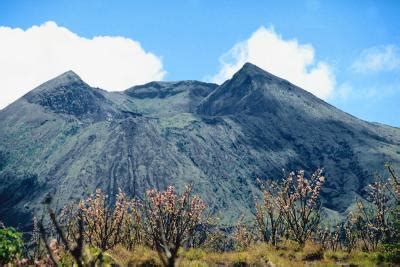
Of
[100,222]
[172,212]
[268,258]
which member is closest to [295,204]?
[268,258]

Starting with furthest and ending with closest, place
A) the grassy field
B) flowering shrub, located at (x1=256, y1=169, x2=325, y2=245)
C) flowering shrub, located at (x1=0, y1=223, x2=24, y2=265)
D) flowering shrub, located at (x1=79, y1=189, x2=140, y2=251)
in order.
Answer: flowering shrub, located at (x1=256, y1=169, x2=325, y2=245) → flowering shrub, located at (x1=79, y1=189, x2=140, y2=251) → the grassy field → flowering shrub, located at (x1=0, y1=223, x2=24, y2=265)

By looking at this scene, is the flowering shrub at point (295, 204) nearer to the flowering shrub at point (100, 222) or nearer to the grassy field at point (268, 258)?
the grassy field at point (268, 258)

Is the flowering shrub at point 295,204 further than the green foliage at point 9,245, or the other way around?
the flowering shrub at point 295,204

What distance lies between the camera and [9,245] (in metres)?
11.6

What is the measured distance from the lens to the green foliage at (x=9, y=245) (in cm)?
Answer: 1144

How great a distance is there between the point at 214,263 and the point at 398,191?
8.61 m

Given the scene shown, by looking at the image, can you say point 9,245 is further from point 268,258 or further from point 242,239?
point 242,239

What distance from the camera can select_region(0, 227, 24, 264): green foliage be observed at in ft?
37.5

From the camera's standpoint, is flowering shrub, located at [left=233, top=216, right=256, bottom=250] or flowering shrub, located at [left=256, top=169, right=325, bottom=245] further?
flowering shrub, located at [left=233, top=216, right=256, bottom=250]

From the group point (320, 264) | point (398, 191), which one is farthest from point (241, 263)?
point (398, 191)

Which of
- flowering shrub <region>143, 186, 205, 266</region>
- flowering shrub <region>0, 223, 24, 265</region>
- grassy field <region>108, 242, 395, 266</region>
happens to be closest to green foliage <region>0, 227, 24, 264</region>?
flowering shrub <region>0, 223, 24, 265</region>

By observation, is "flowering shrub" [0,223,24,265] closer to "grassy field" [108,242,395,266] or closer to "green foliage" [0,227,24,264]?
"green foliage" [0,227,24,264]

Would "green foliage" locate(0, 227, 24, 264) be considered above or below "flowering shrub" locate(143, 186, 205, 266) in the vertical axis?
below

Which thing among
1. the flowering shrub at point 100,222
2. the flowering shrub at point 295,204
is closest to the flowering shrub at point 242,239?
the flowering shrub at point 295,204
